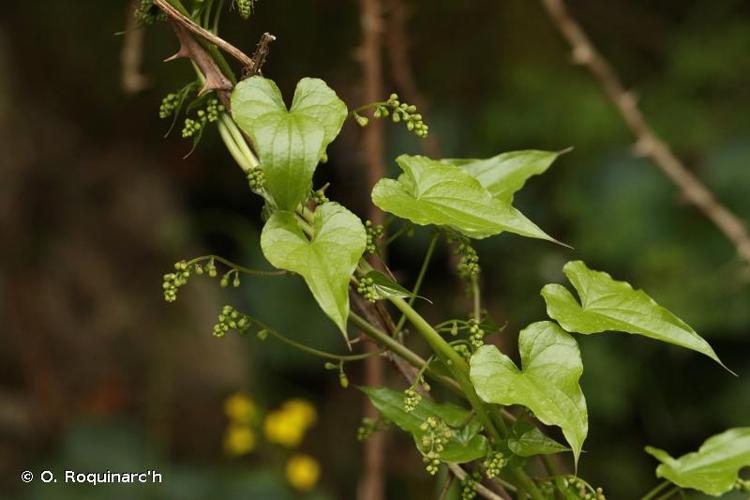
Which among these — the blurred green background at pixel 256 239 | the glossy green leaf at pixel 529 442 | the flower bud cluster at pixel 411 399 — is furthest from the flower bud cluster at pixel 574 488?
the blurred green background at pixel 256 239

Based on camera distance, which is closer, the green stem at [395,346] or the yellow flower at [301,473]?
the green stem at [395,346]

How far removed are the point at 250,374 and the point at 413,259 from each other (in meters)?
0.70

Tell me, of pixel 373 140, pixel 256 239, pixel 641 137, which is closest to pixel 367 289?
pixel 373 140

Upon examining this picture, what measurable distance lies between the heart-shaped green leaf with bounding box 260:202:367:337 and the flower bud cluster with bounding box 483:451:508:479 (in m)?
0.18

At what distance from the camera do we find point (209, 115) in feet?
2.34

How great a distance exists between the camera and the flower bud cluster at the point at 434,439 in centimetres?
68

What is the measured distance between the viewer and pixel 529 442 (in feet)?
2.30

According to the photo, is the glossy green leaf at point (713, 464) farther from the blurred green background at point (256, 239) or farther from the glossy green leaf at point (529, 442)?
the blurred green background at point (256, 239)

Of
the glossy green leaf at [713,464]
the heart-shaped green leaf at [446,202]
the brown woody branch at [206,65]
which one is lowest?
the glossy green leaf at [713,464]

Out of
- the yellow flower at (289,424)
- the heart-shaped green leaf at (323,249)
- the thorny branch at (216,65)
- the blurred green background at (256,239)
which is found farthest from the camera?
the blurred green background at (256,239)

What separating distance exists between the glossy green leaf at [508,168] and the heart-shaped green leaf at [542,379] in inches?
7.3

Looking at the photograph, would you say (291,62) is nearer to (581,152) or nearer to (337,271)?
(581,152)

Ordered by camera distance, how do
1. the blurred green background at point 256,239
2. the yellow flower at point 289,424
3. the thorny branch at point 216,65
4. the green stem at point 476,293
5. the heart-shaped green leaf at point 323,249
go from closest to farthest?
1. the heart-shaped green leaf at point 323,249
2. the thorny branch at point 216,65
3. the green stem at point 476,293
4. the yellow flower at point 289,424
5. the blurred green background at point 256,239

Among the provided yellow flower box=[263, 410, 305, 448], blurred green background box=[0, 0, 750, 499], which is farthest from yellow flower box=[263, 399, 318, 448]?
blurred green background box=[0, 0, 750, 499]
